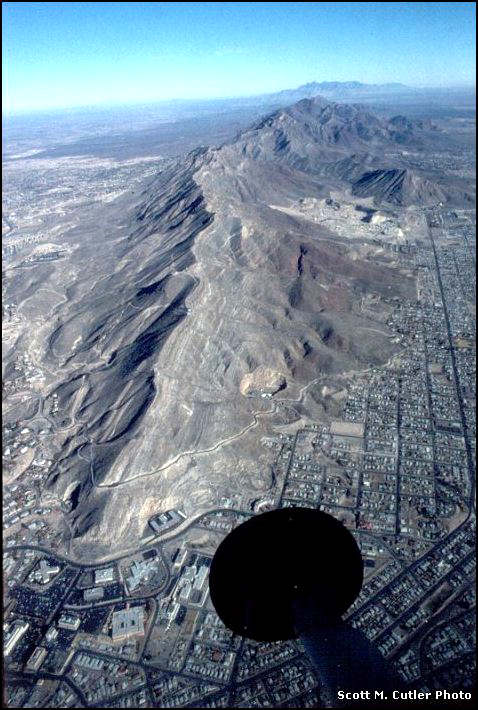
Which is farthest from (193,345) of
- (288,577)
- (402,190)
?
(402,190)

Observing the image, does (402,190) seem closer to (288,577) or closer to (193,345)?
(193,345)

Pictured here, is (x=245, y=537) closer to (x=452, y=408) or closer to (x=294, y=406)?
(x=294, y=406)

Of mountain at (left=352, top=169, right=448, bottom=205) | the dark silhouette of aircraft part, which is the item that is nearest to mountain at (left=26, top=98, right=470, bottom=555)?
the dark silhouette of aircraft part

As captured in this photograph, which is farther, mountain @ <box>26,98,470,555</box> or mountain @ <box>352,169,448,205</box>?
mountain @ <box>352,169,448,205</box>

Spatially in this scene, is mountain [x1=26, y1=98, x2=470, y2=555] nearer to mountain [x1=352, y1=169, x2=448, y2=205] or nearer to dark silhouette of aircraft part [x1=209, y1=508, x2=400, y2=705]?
dark silhouette of aircraft part [x1=209, y1=508, x2=400, y2=705]

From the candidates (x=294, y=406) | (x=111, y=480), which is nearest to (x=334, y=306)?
(x=294, y=406)

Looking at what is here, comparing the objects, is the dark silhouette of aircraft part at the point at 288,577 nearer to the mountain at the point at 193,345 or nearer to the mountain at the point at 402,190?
the mountain at the point at 193,345

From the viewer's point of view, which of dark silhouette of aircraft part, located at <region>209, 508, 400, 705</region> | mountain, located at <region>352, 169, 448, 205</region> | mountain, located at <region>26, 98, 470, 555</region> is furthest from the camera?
mountain, located at <region>352, 169, 448, 205</region>
